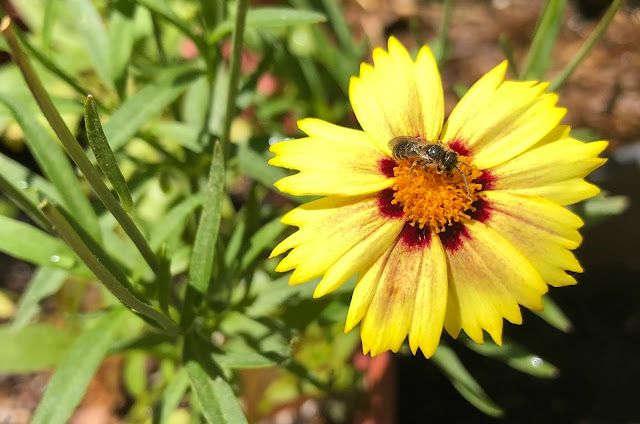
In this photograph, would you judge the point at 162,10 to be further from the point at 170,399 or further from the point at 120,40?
the point at 170,399

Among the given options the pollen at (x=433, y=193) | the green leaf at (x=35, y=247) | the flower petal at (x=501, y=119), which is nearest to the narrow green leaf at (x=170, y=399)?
the green leaf at (x=35, y=247)

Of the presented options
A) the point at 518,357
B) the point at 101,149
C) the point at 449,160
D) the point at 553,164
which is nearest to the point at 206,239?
the point at 101,149

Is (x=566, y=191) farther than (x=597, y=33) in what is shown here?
No

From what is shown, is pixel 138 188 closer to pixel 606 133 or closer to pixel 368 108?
pixel 368 108

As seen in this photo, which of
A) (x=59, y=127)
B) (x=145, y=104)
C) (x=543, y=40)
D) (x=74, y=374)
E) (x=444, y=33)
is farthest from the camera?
(x=444, y=33)

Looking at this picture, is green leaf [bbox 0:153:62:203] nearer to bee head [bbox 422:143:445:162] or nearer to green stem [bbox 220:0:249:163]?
green stem [bbox 220:0:249:163]

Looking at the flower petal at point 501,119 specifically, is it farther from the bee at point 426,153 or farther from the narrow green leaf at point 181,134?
the narrow green leaf at point 181,134

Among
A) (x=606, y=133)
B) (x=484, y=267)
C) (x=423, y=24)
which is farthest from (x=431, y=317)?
(x=423, y=24)
